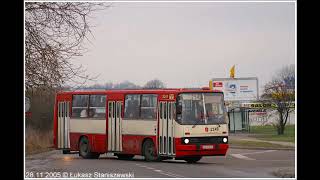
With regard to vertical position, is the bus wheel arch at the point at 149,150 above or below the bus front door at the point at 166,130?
below

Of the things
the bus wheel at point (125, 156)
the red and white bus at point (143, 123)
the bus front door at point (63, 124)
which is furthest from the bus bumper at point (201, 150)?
the bus front door at point (63, 124)

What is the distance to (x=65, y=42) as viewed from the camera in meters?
24.1

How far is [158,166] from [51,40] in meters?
4.43

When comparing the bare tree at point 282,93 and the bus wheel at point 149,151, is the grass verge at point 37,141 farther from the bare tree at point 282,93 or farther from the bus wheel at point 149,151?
the bare tree at point 282,93

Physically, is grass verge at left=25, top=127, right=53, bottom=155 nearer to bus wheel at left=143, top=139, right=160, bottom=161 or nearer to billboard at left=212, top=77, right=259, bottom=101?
bus wheel at left=143, top=139, right=160, bottom=161

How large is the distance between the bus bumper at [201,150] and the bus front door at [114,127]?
225 cm

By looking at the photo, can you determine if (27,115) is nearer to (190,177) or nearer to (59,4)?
(59,4)

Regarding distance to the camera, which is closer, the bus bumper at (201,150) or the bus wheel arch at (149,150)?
the bus bumper at (201,150)

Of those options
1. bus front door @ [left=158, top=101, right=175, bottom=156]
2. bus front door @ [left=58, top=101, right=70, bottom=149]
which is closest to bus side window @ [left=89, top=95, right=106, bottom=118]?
bus front door @ [left=58, top=101, right=70, bottom=149]

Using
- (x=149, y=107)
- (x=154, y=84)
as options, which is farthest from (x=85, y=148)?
(x=154, y=84)

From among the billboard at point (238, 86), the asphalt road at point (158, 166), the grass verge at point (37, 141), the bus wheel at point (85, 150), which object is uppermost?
the billboard at point (238, 86)

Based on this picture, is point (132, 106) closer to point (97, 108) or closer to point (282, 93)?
point (97, 108)

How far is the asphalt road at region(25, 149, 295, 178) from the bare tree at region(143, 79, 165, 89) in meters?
2.12

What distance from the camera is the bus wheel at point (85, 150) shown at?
27.7 metres
